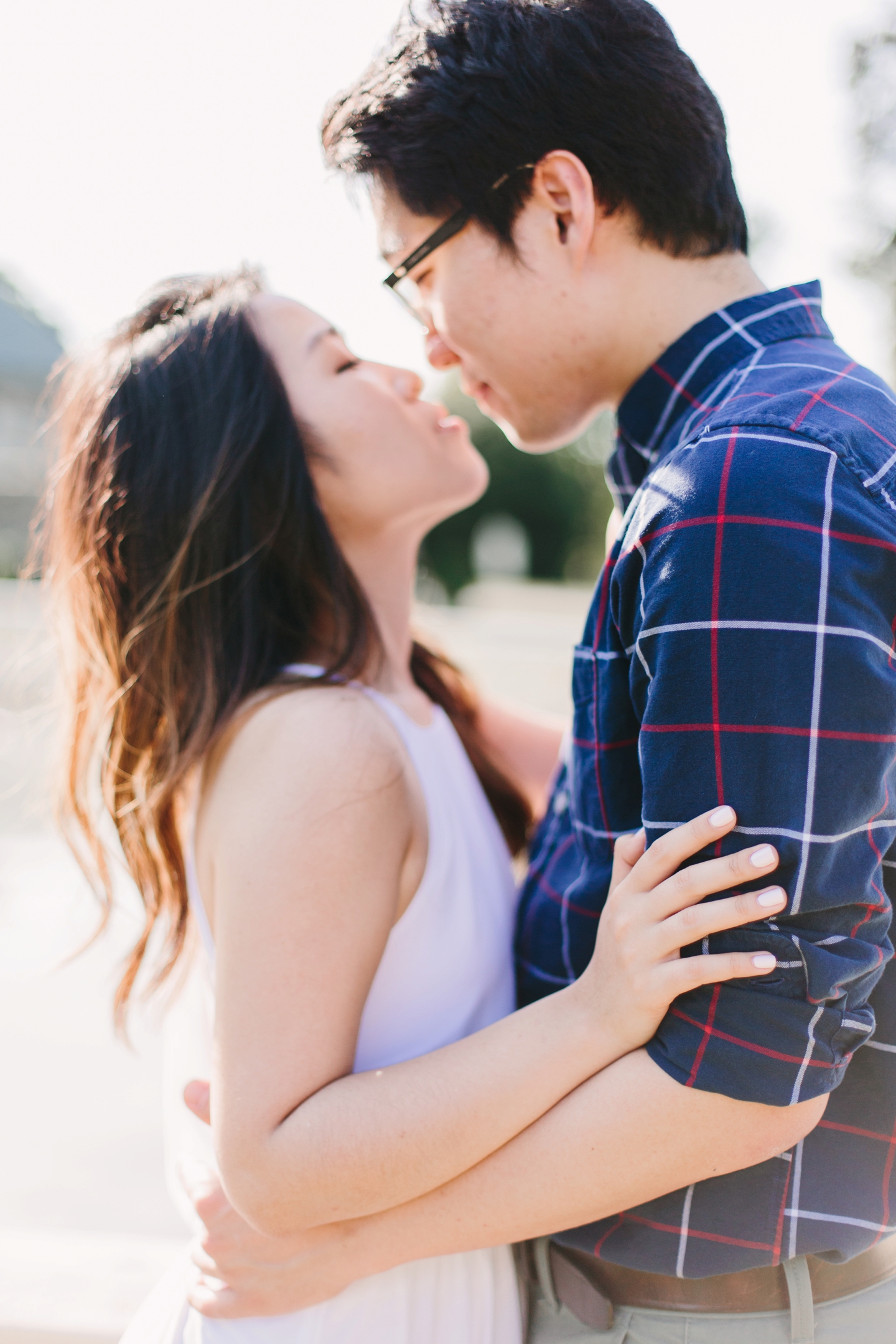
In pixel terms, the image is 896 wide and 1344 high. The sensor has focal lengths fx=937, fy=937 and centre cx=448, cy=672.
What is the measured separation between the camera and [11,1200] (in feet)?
9.62

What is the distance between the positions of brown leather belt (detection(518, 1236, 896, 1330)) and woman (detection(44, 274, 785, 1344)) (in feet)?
0.46

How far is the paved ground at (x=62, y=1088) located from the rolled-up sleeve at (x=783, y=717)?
138cm

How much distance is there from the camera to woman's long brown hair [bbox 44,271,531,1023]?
64.8 inches

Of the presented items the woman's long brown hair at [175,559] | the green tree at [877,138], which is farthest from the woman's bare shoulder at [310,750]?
the green tree at [877,138]

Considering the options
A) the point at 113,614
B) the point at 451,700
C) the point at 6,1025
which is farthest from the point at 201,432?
the point at 6,1025

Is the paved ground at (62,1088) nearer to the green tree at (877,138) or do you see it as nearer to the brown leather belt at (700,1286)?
the brown leather belt at (700,1286)

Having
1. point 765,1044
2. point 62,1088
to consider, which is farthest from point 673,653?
point 62,1088

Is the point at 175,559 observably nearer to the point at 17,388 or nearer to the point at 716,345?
the point at 716,345

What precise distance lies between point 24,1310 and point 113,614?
1.53 metres

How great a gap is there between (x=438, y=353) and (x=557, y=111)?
17.9 inches

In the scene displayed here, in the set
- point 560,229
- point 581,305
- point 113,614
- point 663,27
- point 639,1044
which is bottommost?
point 639,1044

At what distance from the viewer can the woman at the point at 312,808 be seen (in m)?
1.18

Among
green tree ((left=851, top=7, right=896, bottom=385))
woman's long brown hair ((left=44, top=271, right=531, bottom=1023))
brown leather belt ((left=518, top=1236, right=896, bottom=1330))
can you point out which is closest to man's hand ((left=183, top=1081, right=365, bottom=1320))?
brown leather belt ((left=518, top=1236, right=896, bottom=1330))

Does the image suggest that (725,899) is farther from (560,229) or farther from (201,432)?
(201,432)
